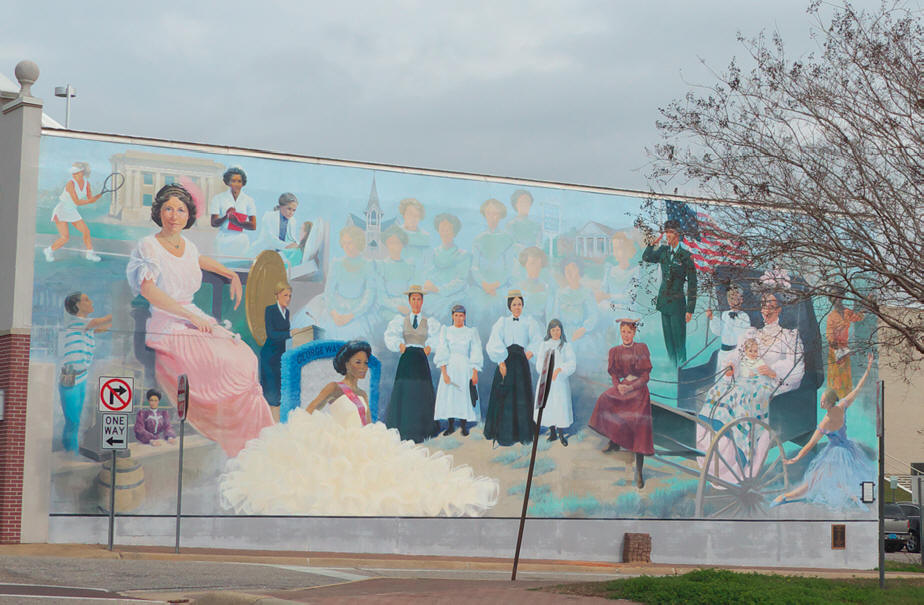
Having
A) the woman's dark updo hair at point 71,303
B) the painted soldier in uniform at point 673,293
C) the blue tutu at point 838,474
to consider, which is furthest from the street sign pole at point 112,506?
the blue tutu at point 838,474

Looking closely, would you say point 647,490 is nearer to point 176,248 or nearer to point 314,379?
point 314,379

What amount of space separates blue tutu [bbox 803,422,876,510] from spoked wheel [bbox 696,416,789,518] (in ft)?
2.84

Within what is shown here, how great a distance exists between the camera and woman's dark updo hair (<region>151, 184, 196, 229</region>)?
22797 mm

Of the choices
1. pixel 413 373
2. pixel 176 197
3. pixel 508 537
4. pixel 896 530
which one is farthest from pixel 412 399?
pixel 896 530

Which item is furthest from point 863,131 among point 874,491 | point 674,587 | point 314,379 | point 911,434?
point 911,434

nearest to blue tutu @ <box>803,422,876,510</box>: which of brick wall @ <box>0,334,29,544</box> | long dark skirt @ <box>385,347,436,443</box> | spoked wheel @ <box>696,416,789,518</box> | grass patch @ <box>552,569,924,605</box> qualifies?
spoked wheel @ <box>696,416,789,518</box>

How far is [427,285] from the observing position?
2508 centimetres

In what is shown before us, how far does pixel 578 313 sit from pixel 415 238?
421 cm

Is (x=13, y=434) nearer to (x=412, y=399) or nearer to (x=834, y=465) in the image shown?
(x=412, y=399)

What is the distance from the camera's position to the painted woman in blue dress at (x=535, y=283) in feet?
85.6

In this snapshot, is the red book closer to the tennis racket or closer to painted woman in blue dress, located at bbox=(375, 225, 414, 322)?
the tennis racket

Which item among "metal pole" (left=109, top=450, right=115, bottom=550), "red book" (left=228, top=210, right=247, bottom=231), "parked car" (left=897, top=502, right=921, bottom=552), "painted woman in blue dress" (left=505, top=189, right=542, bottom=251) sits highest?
"painted woman in blue dress" (left=505, top=189, right=542, bottom=251)

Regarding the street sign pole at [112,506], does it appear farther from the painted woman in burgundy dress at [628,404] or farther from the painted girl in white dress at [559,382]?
the painted woman in burgundy dress at [628,404]

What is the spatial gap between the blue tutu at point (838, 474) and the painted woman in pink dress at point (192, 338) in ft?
44.8
